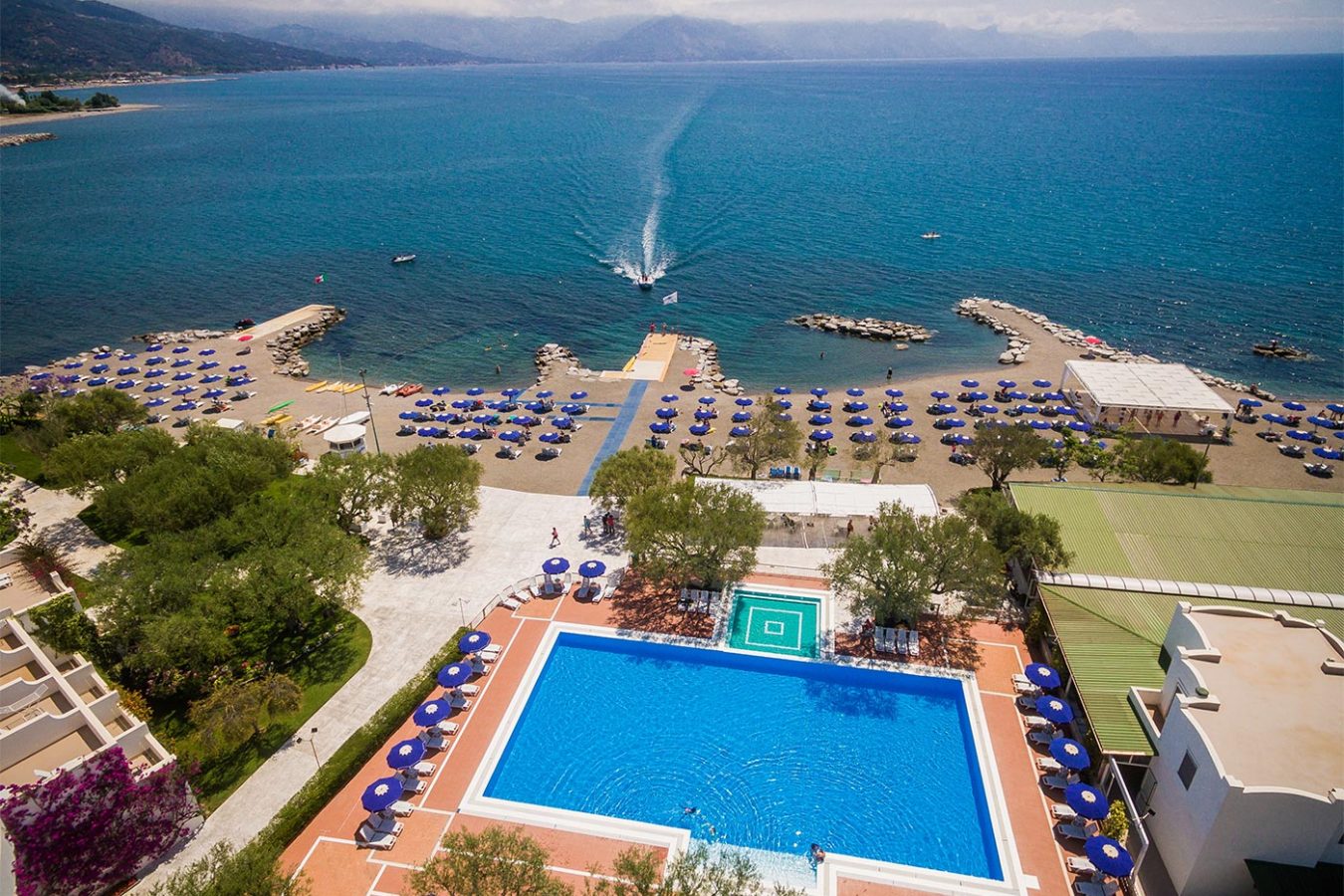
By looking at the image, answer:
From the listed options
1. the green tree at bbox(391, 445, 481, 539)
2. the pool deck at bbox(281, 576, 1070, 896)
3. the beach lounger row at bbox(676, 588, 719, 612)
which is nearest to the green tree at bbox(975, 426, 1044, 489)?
the pool deck at bbox(281, 576, 1070, 896)

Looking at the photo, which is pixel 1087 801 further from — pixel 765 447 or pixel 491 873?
pixel 765 447

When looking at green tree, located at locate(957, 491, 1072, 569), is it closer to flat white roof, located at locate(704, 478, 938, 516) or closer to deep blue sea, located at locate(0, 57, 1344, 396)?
flat white roof, located at locate(704, 478, 938, 516)

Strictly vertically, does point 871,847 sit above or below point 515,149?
below

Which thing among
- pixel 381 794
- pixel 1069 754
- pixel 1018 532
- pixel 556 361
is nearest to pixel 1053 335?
pixel 1018 532

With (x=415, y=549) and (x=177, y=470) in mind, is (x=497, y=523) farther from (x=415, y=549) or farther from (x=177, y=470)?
(x=177, y=470)

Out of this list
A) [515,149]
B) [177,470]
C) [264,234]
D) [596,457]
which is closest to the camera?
[177,470]

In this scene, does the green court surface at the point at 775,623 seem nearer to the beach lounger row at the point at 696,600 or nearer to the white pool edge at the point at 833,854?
the beach lounger row at the point at 696,600

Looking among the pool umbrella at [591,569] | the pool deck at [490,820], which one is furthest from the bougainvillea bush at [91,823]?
the pool umbrella at [591,569]

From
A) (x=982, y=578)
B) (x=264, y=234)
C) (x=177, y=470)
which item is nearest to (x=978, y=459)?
(x=982, y=578)
